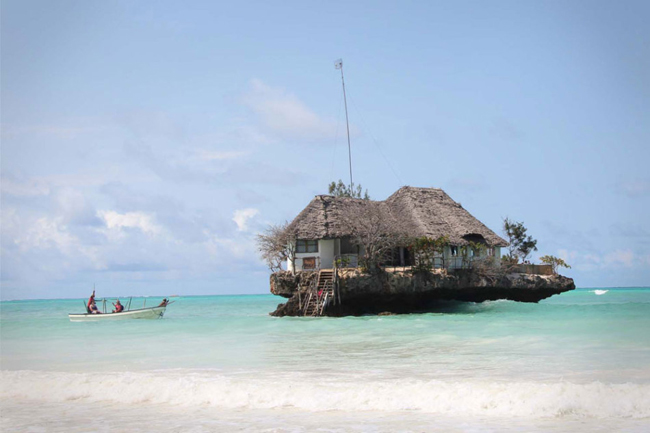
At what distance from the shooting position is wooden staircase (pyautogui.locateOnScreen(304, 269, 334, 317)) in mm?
26547

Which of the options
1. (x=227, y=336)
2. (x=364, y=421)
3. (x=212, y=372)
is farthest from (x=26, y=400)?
(x=227, y=336)

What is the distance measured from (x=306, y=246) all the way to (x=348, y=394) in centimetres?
1989

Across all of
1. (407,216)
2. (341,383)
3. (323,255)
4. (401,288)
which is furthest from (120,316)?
(341,383)

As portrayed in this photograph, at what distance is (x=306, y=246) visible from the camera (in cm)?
2903

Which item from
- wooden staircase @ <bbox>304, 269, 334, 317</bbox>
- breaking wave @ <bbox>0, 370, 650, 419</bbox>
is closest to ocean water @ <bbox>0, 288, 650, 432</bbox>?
breaking wave @ <bbox>0, 370, 650, 419</bbox>

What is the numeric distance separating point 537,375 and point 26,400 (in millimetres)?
8859

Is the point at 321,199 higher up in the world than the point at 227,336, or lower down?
higher up

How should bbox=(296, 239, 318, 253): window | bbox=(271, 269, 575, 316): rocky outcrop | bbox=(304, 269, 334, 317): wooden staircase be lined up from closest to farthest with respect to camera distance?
bbox=(304, 269, 334, 317): wooden staircase, bbox=(271, 269, 575, 316): rocky outcrop, bbox=(296, 239, 318, 253): window

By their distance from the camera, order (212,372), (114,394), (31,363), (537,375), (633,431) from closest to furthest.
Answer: (633,431) → (114,394) → (537,375) → (212,372) → (31,363)

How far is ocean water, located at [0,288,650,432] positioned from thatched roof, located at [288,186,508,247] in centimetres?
985

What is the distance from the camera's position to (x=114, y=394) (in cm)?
1009

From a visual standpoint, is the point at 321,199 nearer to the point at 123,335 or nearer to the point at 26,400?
the point at 123,335

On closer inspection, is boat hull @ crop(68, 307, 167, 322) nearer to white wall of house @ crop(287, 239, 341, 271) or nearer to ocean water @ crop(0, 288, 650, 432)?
white wall of house @ crop(287, 239, 341, 271)

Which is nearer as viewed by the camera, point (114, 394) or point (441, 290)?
point (114, 394)
